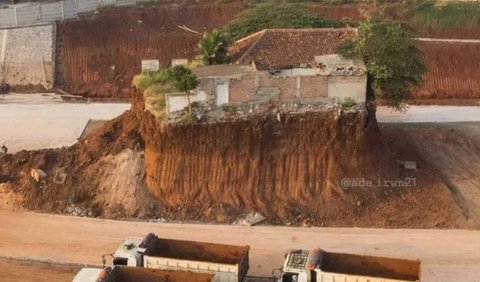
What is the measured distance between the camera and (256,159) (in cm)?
3225

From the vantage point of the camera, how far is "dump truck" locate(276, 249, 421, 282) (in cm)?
2411

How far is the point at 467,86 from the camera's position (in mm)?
46281

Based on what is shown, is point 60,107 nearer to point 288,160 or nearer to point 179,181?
point 179,181

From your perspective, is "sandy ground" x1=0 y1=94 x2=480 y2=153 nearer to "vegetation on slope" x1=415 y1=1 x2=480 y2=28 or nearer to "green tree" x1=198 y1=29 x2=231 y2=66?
"green tree" x1=198 y1=29 x2=231 y2=66

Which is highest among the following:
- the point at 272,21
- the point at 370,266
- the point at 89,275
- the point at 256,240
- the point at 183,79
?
the point at 272,21

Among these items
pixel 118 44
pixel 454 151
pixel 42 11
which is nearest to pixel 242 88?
pixel 454 151

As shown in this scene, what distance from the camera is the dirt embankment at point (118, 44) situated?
4641 centimetres

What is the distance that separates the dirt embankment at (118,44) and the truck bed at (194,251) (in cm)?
2005

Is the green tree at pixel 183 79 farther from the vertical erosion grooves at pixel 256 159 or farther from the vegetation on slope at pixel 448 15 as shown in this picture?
the vegetation on slope at pixel 448 15

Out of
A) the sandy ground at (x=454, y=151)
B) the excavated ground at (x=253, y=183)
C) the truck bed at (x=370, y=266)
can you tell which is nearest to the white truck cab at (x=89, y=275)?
the excavated ground at (x=253, y=183)

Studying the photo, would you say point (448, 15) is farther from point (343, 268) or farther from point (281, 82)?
point (343, 268)

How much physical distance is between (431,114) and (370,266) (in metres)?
→ 18.3

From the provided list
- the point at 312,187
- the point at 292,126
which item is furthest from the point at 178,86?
the point at 312,187

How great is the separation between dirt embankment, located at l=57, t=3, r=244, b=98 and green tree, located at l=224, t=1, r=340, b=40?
3.82 m
